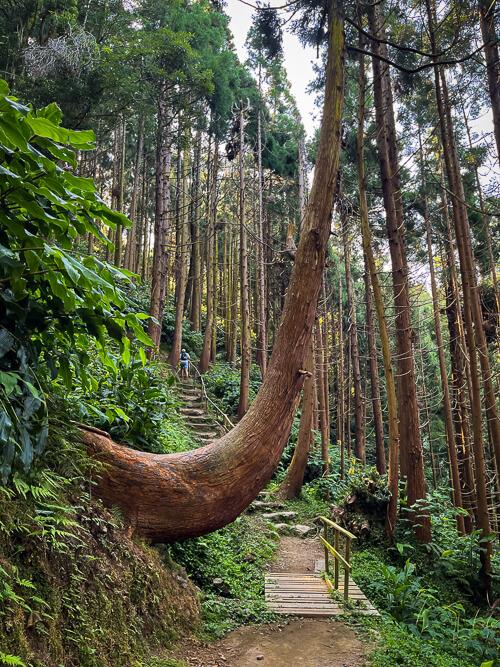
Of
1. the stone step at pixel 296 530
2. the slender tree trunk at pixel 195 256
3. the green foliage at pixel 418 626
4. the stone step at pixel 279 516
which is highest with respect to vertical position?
the slender tree trunk at pixel 195 256

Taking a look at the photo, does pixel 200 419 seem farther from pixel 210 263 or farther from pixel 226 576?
pixel 210 263

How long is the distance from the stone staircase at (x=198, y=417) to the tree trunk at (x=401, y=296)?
481 cm

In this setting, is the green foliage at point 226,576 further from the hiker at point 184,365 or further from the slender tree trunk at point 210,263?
the slender tree trunk at point 210,263

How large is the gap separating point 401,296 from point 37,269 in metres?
7.75

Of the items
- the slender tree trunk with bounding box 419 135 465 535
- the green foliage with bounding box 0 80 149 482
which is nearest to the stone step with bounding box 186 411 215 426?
the slender tree trunk with bounding box 419 135 465 535

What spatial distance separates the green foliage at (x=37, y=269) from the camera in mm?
1663

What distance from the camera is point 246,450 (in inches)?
171

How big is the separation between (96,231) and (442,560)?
787 cm

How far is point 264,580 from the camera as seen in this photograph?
5.81m

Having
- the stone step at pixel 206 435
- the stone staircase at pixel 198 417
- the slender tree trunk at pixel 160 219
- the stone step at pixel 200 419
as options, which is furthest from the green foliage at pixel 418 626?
the slender tree trunk at pixel 160 219

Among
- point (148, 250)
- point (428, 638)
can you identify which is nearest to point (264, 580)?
point (428, 638)

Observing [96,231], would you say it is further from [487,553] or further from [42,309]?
[487,553]

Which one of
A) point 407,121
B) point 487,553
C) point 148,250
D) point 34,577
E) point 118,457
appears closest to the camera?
point 34,577

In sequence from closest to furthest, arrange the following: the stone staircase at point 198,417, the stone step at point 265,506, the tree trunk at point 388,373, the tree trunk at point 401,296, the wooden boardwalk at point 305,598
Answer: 1. the wooden boardwalk at point 305,598
2. the tree trunk at point 388,373
3. the tree trunk at point 401,296
4. the stone step at point 265,506
5. the stone staircase at point 198,417
